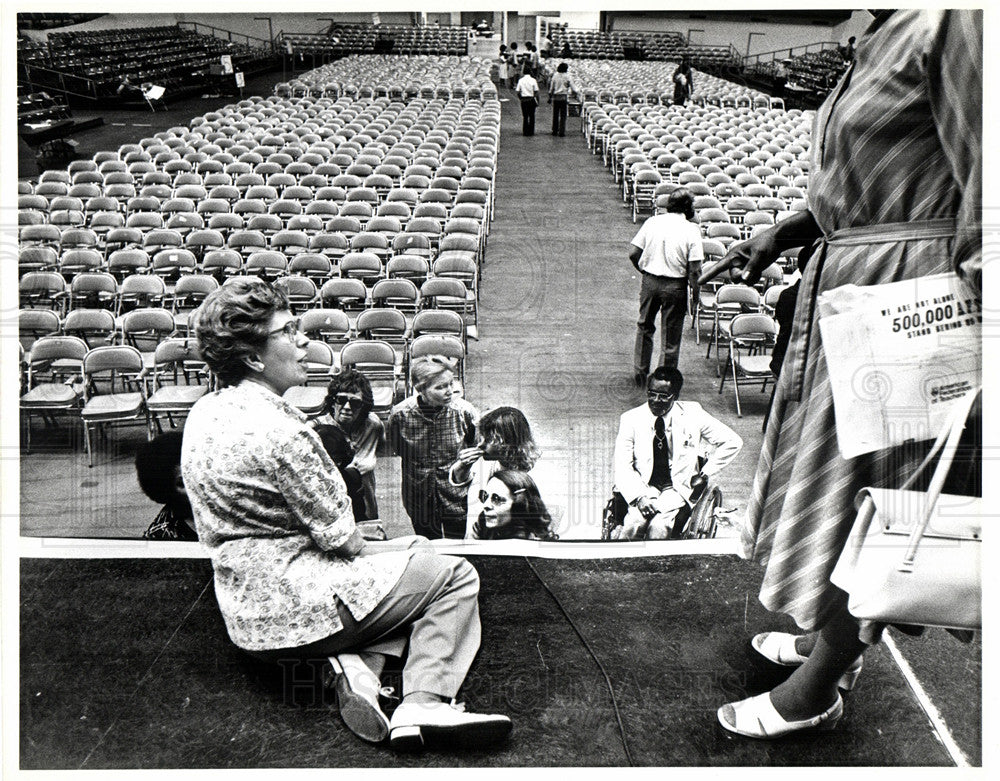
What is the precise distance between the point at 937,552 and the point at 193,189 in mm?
7837

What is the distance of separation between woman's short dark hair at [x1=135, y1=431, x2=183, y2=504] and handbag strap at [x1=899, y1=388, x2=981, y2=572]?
287 centimetres

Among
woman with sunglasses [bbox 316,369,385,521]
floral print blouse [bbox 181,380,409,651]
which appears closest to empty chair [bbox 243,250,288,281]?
woman with sunglasses [bbox 316,369,385,521]

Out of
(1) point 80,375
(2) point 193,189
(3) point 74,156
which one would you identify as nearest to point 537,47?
(3) point 74,156

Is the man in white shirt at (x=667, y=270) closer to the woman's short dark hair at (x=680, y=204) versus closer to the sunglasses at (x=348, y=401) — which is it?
the woman's short dark hair at (x=680, y=204)

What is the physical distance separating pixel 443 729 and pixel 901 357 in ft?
4.16

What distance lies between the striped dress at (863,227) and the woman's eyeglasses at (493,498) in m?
1.62

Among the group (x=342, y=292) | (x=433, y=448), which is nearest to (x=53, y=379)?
(x=342, y=292)

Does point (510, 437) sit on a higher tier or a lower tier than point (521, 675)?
higher

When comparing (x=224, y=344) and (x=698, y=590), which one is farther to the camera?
(x=698, y=590)

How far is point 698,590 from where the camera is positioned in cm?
247

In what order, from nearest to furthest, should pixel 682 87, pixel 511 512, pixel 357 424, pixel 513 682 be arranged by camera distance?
1. pixel 513 682
2. pixel 511 512
3. pixel 357 424
4. pixel 682 87

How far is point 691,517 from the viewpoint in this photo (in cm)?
345

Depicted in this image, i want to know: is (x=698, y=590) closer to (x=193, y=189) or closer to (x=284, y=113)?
(x=193, y=189)

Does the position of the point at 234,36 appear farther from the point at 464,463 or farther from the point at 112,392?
the point at 464,463
